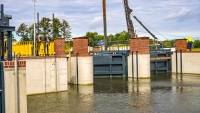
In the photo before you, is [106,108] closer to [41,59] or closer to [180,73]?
[41,59]

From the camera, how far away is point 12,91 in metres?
6.42

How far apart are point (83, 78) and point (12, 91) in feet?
42.3

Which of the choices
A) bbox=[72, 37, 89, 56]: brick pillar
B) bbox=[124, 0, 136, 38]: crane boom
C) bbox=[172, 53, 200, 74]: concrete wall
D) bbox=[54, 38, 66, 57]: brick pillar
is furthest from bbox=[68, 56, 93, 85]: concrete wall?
bbox=[124, 0, 136, 38]: crane boom

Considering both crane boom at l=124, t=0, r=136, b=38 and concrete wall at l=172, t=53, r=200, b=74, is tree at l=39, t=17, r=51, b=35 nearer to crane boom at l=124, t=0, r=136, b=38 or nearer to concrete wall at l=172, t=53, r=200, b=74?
crane boom at l=124, t=0, r=136, b=38

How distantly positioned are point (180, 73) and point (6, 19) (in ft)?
73.9

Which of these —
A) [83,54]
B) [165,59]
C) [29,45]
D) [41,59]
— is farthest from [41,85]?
[165,59]

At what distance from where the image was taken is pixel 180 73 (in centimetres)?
2669

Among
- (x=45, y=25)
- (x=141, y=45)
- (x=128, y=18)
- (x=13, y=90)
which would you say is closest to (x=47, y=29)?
(x=45, y=25)

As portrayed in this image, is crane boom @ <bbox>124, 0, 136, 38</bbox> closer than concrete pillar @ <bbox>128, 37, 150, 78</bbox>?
No

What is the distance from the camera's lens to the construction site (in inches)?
257

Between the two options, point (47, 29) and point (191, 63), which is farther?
point (47, 29)

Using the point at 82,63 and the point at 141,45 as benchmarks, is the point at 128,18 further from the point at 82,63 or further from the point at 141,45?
the point at 82,63

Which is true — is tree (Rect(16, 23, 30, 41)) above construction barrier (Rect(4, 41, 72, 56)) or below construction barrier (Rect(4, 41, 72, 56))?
above

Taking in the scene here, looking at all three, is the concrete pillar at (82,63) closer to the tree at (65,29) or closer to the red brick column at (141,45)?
the red brick column at (141,45)
